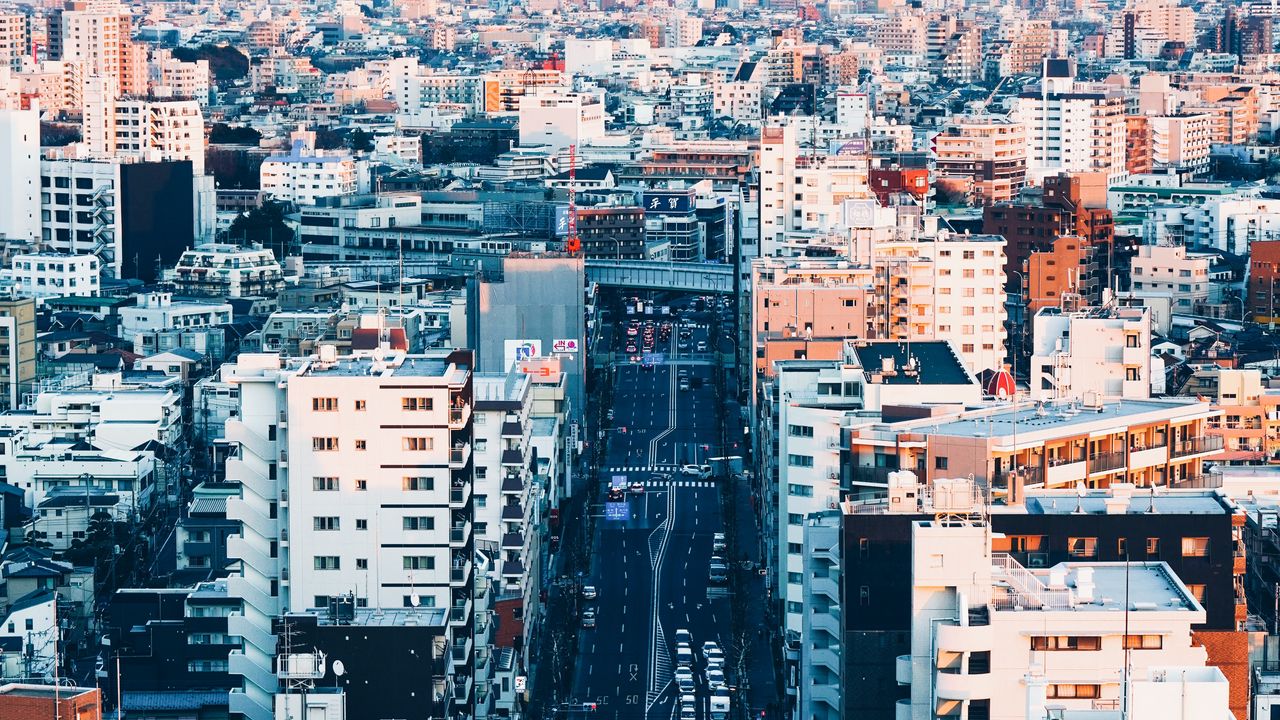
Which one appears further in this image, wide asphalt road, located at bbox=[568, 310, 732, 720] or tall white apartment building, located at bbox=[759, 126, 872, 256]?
tall white apartment building, located at bbox=[759, 126, 872, 256]

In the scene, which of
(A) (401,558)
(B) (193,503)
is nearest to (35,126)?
(B) (193,503)

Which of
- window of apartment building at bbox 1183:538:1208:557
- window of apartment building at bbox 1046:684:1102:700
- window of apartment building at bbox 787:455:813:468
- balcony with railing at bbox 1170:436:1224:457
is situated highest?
window of apartment building at bbox 1183:538:1208:557

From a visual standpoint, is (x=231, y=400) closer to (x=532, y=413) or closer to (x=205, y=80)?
(x=532, y=413)

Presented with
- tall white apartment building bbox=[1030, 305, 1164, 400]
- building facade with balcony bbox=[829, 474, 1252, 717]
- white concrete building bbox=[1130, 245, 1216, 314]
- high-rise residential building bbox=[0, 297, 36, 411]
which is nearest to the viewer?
building facade with balcony bbox=[829, 474, 1252, 717]

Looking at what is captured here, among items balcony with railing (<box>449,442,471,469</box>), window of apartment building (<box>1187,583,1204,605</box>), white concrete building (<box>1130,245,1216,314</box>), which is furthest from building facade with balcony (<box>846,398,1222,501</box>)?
white concrete building (<box>1130,245,1216,314</box>)

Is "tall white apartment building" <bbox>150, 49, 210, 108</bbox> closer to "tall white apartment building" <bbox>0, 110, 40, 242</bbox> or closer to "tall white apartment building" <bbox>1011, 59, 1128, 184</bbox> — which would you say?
"tall white apartment building" <bbox>1011, 59, 1128, 184</bbox>

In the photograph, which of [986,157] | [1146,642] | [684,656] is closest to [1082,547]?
[1146,642]
